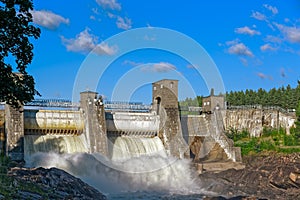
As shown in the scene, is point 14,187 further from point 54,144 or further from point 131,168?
point 131,168

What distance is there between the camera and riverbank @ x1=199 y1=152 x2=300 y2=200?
1166 inches

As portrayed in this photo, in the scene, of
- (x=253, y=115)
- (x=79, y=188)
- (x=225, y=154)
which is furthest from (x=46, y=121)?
(x=253, y=115)

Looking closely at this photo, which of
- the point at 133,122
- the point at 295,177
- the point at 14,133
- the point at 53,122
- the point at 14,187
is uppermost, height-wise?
the point at 53,122

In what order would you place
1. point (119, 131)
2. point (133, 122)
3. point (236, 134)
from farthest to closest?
point (236, 134) < point (133, 122) < point (119, 131)

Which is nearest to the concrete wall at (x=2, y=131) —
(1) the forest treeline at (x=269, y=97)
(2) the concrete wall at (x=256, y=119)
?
(2) the concrete wall at (x=256, y=119)

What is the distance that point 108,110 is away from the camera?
36156 millimetres

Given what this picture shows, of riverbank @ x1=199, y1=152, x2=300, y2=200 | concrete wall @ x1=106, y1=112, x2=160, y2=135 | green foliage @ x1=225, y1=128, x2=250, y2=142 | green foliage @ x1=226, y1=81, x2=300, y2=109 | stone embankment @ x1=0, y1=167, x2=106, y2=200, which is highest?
green foliage @ x1=226, y1=81, x2=300, y2=109

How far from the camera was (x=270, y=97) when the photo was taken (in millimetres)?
65625

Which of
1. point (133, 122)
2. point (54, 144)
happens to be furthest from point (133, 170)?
point (54, 144)

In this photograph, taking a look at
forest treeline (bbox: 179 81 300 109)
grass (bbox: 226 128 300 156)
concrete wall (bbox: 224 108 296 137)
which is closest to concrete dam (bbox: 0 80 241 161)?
grass (bbox: 226 128 300 156)

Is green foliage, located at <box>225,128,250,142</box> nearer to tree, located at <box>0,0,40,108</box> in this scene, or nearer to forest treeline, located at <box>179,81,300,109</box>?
forest treeline, located at <box>179,81,300,109</box>

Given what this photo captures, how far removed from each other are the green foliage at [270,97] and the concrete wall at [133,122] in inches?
1132

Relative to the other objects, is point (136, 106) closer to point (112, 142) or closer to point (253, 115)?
point (112, 142)

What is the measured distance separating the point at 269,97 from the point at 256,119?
24.1 meters
